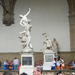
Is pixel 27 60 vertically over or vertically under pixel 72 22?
under

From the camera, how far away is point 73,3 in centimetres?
2072

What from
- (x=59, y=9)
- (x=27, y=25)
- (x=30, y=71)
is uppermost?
(x=59, y=9)

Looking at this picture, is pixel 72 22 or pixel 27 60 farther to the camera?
pixel 72 22

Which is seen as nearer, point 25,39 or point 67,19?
point 25,39

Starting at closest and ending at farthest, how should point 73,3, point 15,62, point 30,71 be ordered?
point 30,71, point 15,62, point 73,3

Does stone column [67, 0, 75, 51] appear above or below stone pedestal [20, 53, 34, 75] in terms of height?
above

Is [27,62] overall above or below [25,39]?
below

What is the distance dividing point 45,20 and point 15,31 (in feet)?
11.6

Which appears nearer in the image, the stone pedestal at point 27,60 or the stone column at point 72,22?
the stone pedestal at point 27,60

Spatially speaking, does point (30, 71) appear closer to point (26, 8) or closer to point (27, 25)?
point (27, 25)

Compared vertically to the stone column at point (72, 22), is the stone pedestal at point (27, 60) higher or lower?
lower

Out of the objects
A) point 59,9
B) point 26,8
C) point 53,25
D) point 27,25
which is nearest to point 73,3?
point 59,9

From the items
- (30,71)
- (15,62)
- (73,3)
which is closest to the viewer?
(30,71)

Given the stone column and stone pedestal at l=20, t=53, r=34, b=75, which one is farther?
the stone column
